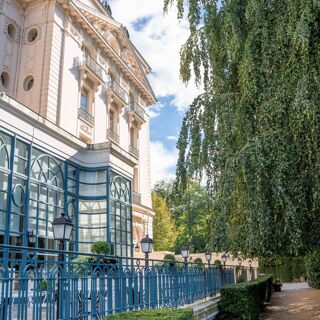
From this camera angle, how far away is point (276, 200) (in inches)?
263

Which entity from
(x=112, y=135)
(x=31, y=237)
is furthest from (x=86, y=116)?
(x=31, y=237)

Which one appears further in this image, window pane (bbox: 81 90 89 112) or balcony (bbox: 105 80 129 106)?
balcony (bbox: 105 80 129 106)

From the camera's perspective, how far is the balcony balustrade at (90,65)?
789 inches

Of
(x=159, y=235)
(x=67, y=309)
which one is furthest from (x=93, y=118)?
(x=159, y=235)

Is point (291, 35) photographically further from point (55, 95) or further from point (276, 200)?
point (55, 95)

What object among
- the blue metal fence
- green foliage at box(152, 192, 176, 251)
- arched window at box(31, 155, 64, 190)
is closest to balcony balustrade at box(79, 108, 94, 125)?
arched window at box(31, 155, 64, 190)

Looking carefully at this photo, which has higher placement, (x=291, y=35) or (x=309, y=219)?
(x=291, y=35)

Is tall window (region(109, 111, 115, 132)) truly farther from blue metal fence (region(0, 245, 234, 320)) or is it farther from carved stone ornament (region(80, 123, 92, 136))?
blue metal fence (region(0, 245, 234, 320))

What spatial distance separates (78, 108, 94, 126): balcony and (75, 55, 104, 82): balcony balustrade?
2.30m

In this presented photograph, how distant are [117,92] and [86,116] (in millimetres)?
4282

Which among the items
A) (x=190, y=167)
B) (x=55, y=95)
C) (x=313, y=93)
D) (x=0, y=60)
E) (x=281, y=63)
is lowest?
(x=190, y=167)

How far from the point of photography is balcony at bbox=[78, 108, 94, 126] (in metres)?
20.0

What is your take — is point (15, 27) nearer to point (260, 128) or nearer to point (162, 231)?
point (260, 128)

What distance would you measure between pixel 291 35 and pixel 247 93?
129 cm
